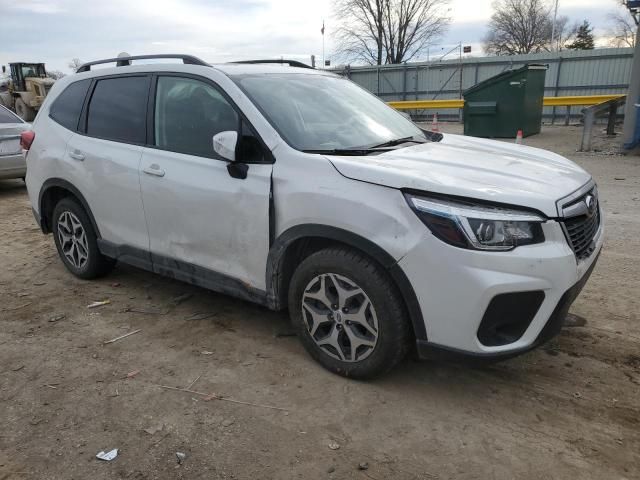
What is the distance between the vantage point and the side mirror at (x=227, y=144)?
3123 mm

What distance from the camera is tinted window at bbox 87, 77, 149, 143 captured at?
3.96 meters

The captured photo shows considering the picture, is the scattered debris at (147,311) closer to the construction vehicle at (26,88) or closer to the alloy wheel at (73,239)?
the alloy wheel at (73,239)

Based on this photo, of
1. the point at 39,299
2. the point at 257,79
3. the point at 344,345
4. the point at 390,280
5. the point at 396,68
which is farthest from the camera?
the point at 396,68

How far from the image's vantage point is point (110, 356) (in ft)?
11.5

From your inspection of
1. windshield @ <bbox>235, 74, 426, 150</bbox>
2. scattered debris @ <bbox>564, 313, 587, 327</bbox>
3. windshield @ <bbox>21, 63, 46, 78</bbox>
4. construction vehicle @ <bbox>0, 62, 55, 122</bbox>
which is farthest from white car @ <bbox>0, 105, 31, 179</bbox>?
windshield @ <bbox>21, 63, 46, 78</bbox>

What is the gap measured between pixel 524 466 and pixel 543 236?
3.49ft

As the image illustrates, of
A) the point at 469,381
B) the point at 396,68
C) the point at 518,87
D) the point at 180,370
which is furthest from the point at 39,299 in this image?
the point at 396,68

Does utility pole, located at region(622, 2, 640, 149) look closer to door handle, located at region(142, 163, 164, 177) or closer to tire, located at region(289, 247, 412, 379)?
tire, located at region(289, 247, 412, 379)

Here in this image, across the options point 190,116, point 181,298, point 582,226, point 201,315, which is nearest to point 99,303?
point 181,298

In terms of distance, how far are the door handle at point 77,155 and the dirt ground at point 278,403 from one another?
4.00 feet

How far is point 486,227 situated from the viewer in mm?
2504

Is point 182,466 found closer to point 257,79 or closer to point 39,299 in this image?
point 257,79

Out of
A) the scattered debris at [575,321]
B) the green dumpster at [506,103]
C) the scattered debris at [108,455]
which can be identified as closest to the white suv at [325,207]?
the scattered debris at [575,321]

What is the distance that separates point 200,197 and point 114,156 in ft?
3.42
